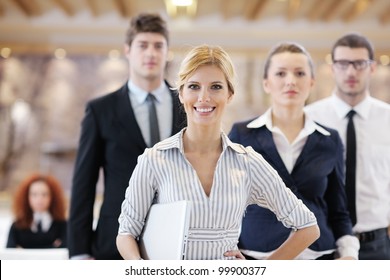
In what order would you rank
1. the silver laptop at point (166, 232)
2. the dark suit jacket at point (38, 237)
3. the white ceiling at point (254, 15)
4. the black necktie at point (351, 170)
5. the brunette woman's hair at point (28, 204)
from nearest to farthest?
the silver laptop at point (166, 232) → the black necktie at point (351, 170) → the white ceiling at point (254, 15) → the dark suit jacket at point (38, 237) → the brunette woman's hair at point (28, 204)

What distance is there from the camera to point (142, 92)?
92cm

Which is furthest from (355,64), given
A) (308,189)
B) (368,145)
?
(308,189)

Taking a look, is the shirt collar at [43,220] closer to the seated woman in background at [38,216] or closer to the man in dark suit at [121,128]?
the seated woman in background at [38,216]

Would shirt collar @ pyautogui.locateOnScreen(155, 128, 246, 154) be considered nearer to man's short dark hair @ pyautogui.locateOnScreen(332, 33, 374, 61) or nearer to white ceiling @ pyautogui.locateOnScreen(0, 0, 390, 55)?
white ceiling @ pyautogui.locateOnScreen(0, 0, 390, 55)

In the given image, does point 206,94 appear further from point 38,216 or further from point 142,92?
point 38,216

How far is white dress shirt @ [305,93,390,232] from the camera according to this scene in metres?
1.08

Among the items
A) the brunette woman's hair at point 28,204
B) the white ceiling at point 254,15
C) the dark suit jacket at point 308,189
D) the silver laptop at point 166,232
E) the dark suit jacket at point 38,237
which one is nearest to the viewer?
the silver laptop at point 166,232

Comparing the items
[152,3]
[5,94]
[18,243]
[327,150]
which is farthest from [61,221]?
[5,94]

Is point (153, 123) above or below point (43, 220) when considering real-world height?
above

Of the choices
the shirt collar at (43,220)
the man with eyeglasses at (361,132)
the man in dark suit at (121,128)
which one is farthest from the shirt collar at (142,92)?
the shirt collar at (43,220)

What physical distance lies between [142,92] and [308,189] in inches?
11.8

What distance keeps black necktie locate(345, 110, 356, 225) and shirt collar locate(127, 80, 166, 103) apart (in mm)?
366

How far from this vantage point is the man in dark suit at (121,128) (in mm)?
908

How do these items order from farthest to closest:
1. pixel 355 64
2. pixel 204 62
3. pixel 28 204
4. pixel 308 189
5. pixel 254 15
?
1. pixel 254 15
2. pixel 28 204
3. pixel 355 64
4. pixel 308 189
5. pixel 204 62
